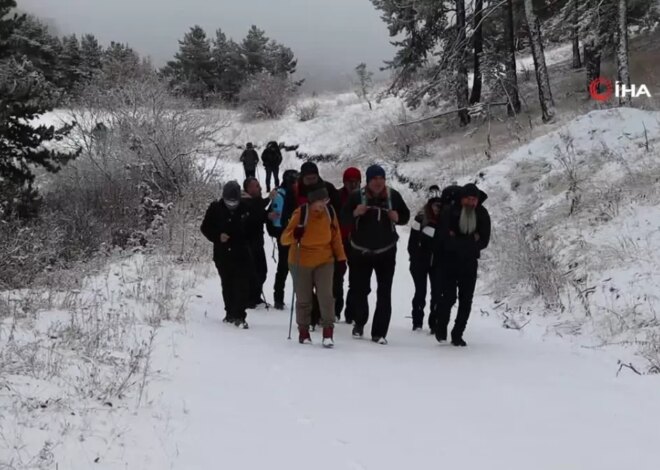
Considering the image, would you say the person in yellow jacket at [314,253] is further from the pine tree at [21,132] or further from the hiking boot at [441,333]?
the pine tree at [21,132]

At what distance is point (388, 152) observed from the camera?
2256 cm

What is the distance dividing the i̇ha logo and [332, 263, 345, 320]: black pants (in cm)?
1065

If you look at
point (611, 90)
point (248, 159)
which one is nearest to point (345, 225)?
point (248, 159)

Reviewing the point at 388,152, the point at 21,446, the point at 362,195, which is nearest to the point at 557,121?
the point at 388,152

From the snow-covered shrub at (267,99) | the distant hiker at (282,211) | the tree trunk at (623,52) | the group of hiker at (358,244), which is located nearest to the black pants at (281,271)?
the distant hiker at (282,211)

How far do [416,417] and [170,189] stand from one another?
1428 cm

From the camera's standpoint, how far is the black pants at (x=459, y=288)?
6.64m

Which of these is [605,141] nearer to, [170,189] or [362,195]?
[362,195]

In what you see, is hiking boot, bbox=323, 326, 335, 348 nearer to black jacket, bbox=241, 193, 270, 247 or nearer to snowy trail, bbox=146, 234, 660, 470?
snowy trail, bbox=146, 234, 660, 470

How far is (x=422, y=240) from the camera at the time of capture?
7.66 meters

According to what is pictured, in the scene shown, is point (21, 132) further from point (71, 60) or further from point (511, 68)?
point (71, 60)

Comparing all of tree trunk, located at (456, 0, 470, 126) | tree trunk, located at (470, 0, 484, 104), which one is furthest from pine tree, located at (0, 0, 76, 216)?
tree trunk, located at (470, 0, 484, 104)

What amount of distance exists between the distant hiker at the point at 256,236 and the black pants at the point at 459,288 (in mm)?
2518

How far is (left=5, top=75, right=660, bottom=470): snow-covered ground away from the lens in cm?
375
